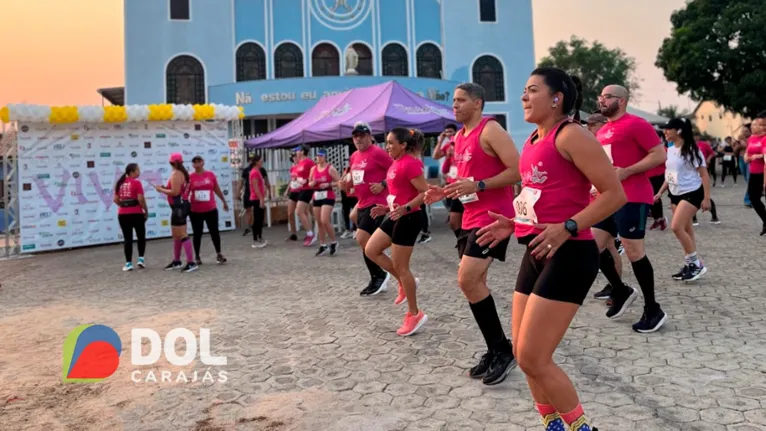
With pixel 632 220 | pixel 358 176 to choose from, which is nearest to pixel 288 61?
pixel 358 176

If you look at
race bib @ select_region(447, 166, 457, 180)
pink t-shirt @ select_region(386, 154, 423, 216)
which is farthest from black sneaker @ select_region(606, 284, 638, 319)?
race bib @ select_region(447, 166, 457, 180)

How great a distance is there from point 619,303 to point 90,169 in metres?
12.5

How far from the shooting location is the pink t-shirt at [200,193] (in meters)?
9.45

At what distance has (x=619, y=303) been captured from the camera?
5.17 metres

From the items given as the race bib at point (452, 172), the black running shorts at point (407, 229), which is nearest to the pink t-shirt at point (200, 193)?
the race bib at point (452, 172)

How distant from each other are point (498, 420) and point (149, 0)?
30398 millimetres

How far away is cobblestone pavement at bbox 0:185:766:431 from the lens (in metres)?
3.27

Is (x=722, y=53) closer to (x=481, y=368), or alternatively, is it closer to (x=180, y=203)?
(x=180, y=203)

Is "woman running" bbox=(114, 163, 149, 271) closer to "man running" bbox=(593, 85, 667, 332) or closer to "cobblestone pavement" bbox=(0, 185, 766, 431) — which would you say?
"cobblestone pavement" bbox=(0, 185, 766, 431)

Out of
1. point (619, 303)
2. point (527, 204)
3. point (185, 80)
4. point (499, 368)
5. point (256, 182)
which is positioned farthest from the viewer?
point (185, 80)

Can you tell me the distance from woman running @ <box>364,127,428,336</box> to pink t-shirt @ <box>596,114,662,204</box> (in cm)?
164

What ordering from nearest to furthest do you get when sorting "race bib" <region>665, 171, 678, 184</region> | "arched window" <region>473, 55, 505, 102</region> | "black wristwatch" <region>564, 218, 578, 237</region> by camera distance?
"black wristwatch" <region>564, 218, 578, 237</region> → "race bib" <region>665, 171, 678, 184</region> → "arched window" <region>473, 55, 505, 102</region>

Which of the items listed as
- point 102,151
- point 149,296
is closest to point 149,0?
point 102,151

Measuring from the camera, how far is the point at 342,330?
5219 mm
